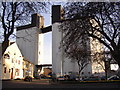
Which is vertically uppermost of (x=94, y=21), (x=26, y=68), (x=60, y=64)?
(x=94, y=21)

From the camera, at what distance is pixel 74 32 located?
1278 centimetres

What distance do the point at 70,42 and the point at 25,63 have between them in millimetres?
48367

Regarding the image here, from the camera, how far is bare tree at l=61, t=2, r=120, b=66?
472 inches

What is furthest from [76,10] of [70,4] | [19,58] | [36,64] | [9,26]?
[36,64]

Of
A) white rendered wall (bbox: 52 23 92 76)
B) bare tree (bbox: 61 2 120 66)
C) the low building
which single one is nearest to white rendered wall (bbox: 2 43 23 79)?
the low building

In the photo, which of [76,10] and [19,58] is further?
[19,58]

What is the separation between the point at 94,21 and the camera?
13430 millimetres

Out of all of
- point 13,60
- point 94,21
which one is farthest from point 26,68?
point 94,21

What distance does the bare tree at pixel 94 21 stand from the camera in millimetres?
11977

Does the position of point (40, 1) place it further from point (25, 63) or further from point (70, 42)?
point (25, 63)

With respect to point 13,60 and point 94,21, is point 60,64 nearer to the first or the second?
point 13,60

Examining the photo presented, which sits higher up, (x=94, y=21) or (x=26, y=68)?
(x=94, y=21)

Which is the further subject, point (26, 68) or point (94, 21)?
point (26, 68)

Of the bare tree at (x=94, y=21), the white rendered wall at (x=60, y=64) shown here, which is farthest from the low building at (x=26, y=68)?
the bare tree at (x=94, y=21)
